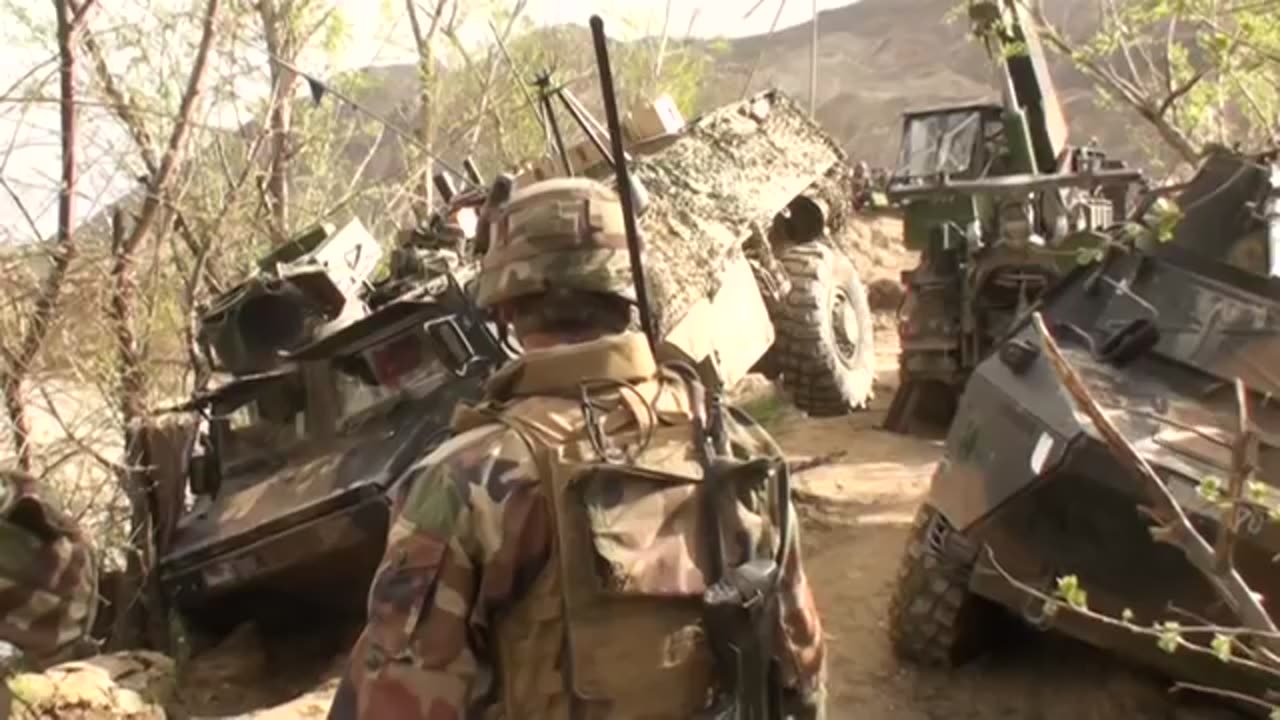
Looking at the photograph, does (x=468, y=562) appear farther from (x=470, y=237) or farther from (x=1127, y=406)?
(x=470, y=237)

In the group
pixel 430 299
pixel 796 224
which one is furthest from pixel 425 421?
pixel 796 224

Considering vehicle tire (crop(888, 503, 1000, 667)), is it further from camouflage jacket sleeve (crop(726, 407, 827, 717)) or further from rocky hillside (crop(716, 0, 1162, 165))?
rocky hillside (crop(716, 0, 1162, 165))

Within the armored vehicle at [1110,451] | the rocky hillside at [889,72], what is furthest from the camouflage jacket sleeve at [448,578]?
the rocky hillside at [889,72]

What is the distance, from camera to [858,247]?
813 inches

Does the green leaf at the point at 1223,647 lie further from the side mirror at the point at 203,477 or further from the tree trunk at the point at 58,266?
the side mirror at the point at 203,477

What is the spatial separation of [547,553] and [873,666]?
4053 millimetres

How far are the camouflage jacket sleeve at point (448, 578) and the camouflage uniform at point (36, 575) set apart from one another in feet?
2.19

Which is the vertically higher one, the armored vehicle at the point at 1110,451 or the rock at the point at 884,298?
the armored vehicle at the point at 1110,451

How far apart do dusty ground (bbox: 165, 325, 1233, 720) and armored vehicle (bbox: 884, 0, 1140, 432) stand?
950 millimetres

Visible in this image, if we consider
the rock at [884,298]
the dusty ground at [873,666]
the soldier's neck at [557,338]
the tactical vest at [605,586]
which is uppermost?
the soldier's neck at [557,338]

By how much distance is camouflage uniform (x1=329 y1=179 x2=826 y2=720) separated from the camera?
2.53m

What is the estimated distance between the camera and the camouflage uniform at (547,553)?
253cm

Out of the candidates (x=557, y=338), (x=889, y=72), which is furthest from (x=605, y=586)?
(x=889, y=72)

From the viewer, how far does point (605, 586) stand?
8.36 ft
